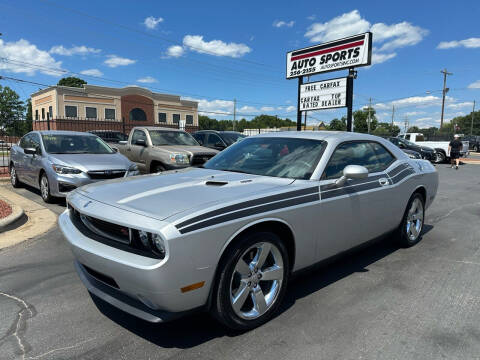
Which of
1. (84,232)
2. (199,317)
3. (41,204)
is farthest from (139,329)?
(41,204)

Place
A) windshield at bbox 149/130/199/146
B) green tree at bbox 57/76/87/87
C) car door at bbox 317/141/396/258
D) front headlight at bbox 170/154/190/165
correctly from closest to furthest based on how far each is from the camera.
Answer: car door at bbox 317/141/396/258, front headlight at bbox 170/154/190/165, windshield at bbox 149/130/199/146, green tree at bbox 57/76/87/87

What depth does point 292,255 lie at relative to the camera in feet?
9.86

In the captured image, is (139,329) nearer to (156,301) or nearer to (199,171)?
(156,301)

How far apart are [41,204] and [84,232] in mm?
5171

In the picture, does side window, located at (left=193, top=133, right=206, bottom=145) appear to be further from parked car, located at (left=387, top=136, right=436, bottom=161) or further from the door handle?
parked car, located at (left=387, top=136, right=436, bottom=161)

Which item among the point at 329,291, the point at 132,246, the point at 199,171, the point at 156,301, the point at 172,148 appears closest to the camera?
the point at 156,301

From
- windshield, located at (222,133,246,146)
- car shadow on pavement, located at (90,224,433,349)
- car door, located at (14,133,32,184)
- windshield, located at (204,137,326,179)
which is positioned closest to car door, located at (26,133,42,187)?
car door, located at (14,133,32,184)

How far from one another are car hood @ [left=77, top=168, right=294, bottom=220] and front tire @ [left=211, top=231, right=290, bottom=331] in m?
0.39

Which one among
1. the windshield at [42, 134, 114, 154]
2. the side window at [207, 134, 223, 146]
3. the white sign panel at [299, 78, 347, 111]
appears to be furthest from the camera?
the white sign panel at [299, 78, 347, 111]

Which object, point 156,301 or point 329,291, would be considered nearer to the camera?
point 156,301

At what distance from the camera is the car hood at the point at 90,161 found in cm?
678

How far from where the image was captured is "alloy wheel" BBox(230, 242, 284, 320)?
2.61 meters

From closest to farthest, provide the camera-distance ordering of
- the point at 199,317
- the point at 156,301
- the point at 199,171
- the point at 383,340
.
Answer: the point at 156,301 → the point at 383,340 → the point at 199,317 → the point at 199,171

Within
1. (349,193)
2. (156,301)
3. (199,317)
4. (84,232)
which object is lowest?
(199,317)
